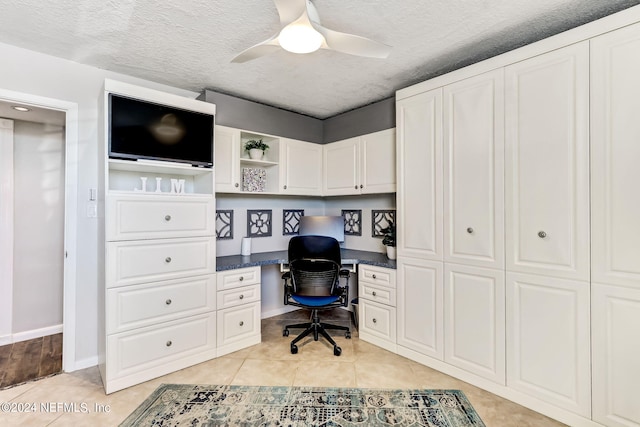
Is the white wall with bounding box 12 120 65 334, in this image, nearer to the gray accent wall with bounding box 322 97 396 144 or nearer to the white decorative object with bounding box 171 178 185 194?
the white decorative object with bounding box 171 178 185 194

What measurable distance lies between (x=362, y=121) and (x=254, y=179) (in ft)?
4.70

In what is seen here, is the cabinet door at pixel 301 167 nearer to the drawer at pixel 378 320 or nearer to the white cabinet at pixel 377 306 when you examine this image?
the white cabinet at pixel 377 306

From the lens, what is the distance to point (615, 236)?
5.40ft

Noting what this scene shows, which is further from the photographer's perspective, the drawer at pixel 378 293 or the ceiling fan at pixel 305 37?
the drawer at pixel 378 293

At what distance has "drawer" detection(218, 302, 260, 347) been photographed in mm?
2707

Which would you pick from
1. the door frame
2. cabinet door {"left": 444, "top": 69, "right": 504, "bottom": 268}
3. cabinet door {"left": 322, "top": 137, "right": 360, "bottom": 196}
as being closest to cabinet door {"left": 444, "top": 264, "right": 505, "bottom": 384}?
cabinet door {"left": 444, "top": 69, "right": 504, "bottom": 268}

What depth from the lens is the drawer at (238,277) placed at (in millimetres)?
2721

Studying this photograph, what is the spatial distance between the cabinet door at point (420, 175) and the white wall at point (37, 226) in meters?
3.63

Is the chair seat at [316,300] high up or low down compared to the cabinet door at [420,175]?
down

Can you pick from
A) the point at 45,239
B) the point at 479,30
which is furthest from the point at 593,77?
the point at 45,239

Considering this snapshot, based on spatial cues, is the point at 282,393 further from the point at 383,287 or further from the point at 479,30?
the point at 479,30

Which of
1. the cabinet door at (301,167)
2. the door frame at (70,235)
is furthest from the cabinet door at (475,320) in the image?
the door frame at (70,235)

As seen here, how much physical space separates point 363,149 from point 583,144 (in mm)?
1926

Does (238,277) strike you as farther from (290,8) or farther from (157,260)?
(290,8)
